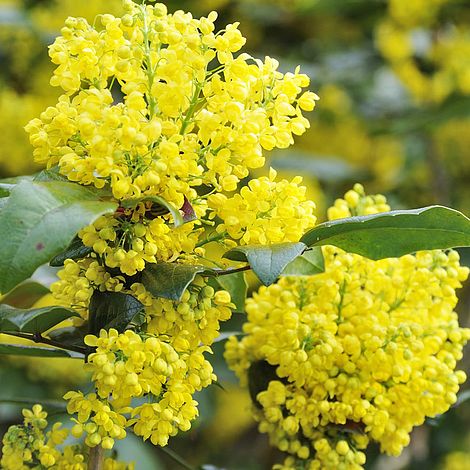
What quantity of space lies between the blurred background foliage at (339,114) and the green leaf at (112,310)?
2.81 ft

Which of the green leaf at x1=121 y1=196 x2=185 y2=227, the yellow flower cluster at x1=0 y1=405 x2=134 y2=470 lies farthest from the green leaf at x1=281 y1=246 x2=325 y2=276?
the yellow flower cluster at x1=0 y1=405 x2=134 y2=470

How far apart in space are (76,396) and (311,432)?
306 millimetres

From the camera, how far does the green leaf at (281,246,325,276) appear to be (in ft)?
2.93

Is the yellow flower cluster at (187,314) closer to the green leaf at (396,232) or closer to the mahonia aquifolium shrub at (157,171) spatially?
the mahonia aquifolium shrub at (157,171)

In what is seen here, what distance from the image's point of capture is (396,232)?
854 mm

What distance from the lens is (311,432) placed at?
101 centimetres

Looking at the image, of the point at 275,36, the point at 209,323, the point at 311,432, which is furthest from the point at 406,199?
the point at 209,323

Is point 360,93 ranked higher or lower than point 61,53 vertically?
lower

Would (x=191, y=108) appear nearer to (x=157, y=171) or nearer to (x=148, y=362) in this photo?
(x=157, y=171)

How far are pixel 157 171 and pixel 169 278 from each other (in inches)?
3.9

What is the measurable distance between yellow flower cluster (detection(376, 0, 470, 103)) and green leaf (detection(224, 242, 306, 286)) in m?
1.45

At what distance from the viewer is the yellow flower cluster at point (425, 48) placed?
7.00 feet

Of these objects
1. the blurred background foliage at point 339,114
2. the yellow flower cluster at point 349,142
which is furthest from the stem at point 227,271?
the yellow flower cluster at point 349,142

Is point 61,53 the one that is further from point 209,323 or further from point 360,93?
point 360,93
